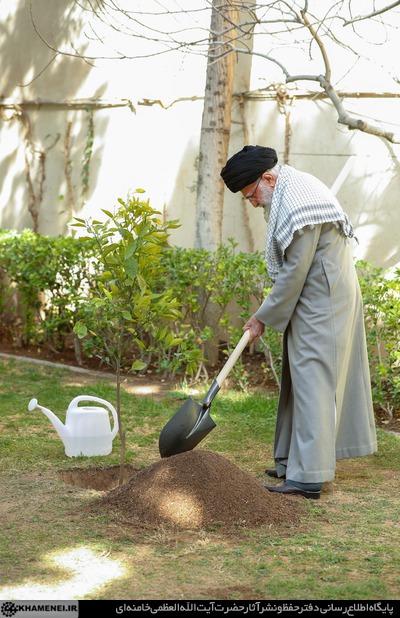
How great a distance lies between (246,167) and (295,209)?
0.34m

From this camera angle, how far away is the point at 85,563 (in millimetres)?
3713

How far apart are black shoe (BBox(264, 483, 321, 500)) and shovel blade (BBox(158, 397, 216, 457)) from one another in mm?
497

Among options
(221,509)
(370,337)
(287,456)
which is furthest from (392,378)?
(221,509)

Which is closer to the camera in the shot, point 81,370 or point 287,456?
point 287,456

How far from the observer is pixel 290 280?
15.6 ft

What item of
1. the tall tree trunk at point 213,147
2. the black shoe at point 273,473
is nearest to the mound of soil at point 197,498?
the black shoe at point 273,473

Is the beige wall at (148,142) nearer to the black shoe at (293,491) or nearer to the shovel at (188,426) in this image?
the black shoe at (293,491)

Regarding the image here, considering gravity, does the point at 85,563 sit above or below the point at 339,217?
below

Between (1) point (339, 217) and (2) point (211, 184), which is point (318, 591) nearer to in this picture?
(1) point (339, 217)

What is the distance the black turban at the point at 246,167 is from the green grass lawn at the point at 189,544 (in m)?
1.73

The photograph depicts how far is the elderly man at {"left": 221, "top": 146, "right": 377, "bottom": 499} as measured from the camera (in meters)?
4.75

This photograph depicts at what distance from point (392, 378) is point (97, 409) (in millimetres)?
2398

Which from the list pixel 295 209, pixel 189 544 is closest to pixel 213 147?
pixel 295 209

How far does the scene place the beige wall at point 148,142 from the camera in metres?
8.09
